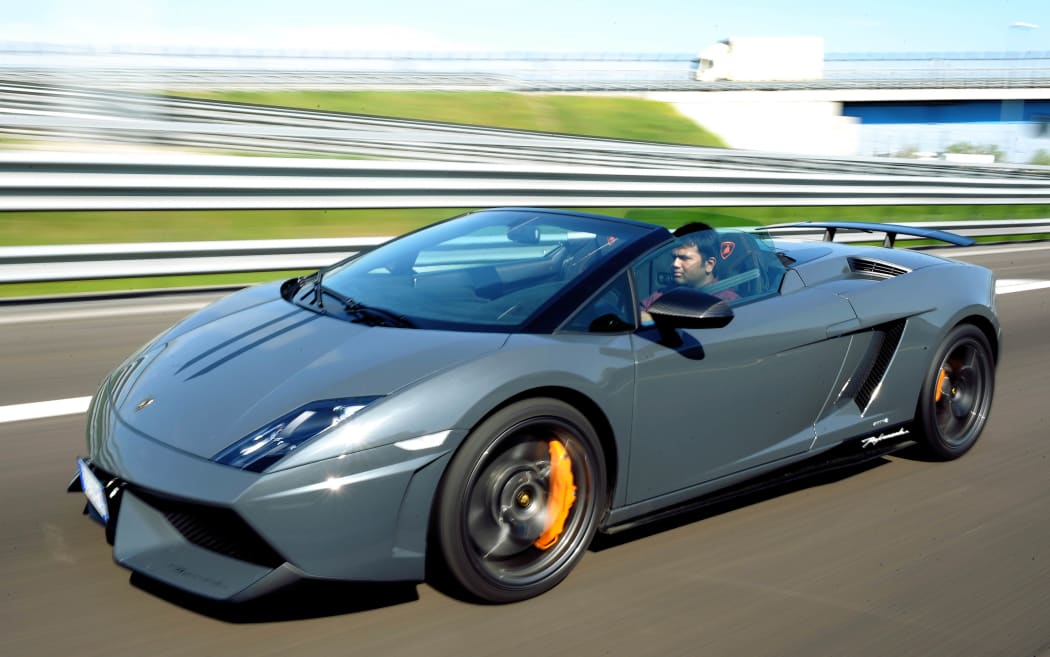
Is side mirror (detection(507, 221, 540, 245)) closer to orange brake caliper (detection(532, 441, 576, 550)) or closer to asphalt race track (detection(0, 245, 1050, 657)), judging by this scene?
orange brake caliper (detection(532, 441, 576, 550))

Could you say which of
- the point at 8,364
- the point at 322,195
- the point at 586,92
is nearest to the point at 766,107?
the point at 586,92

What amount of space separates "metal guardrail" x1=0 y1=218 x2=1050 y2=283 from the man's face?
312 cm

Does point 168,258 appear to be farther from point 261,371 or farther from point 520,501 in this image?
point 520,501

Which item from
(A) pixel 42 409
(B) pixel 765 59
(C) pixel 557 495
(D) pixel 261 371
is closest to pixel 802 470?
(C) pixel 557 495

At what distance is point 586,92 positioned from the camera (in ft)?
181

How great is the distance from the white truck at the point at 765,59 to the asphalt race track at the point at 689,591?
217ft

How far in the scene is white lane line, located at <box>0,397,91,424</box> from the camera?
522 cm

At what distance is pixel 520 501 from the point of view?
349 cm

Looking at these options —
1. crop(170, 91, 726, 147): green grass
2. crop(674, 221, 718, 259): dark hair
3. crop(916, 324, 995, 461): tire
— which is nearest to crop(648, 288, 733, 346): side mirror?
crop(674, 221, 718, 259): dark hair

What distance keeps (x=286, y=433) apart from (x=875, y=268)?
2.99 meters

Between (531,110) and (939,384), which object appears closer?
(939,384)

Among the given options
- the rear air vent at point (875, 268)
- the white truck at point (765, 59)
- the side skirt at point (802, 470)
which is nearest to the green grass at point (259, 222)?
the rear air vent at point (875, 268)

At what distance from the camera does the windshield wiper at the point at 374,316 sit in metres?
3.76

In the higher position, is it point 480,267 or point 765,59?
point 765,59
